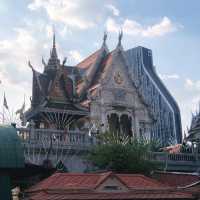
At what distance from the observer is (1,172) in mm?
17625

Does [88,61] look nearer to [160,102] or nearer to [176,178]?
[176,178]

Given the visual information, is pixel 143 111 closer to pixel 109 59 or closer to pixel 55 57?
pixel 109 59

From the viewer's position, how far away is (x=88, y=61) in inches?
1842

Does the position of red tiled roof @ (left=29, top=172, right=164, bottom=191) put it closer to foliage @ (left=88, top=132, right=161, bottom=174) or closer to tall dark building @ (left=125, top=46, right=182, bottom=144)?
foliage @ (left=88, top=132, right=161, bottom=174)

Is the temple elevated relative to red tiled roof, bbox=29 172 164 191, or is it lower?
elevated

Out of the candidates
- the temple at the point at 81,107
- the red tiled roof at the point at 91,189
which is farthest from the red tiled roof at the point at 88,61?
the red tiled roof at the point at 91,189

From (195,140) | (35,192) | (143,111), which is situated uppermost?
(143,111)

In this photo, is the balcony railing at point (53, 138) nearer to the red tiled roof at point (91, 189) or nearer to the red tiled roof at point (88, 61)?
the red tiled roof at point (91, 189)

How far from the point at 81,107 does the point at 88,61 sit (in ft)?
33.3

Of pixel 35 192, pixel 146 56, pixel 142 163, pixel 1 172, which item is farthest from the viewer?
pixel 146 56

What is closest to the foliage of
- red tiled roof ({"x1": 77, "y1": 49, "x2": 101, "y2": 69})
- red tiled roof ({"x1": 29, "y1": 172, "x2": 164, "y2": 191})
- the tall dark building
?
red tiled roof ({"x1": 29, "y1": 172, "x2": 164, "y2": 191})

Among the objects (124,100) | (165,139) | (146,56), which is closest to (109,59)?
(124,100)

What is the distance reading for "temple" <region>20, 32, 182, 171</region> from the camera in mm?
30344

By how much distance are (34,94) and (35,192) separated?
19.8 meters
